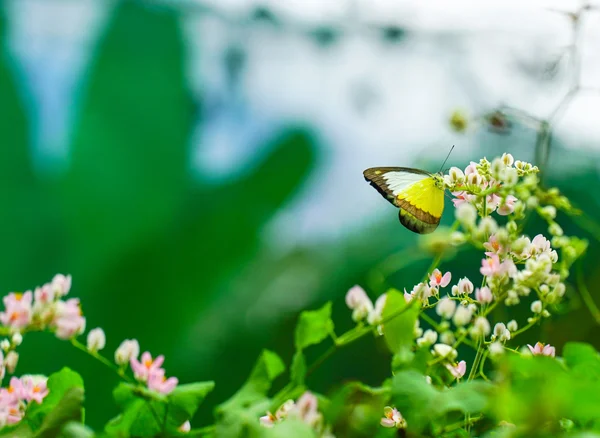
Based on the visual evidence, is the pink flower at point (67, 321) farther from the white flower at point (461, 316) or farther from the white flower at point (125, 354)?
the white flower at point (461, 316)

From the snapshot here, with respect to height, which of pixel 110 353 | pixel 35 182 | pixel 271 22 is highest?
pixel 271 22

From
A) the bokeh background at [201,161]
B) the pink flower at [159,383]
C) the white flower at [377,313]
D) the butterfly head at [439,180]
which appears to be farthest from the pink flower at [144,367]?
the bokeh background at [201,161]

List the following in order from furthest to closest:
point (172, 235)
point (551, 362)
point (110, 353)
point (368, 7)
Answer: point (172, 235) < point (110, 353) < point (368, 7) < point (551, 362)

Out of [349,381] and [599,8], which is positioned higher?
[599,8]

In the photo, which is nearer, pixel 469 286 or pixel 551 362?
pixel 551 362

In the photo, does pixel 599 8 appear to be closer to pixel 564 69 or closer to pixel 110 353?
pixel 564 69

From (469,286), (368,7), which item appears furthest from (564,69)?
(368,7)
